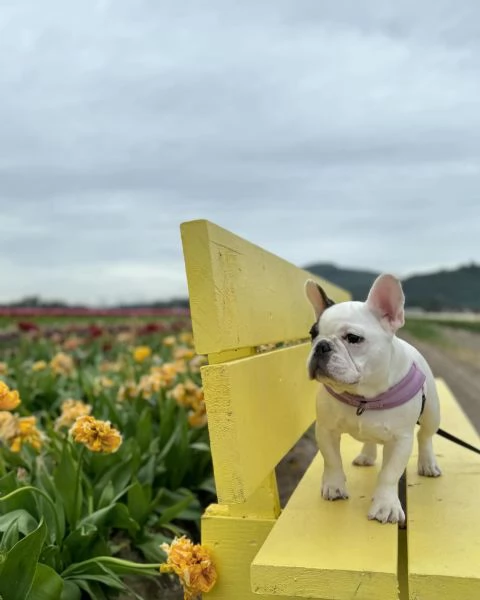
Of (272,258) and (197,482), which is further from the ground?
(272,258)

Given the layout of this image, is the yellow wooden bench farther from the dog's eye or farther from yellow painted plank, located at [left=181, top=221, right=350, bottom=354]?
the dog's eye

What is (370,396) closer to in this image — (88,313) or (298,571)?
(298,571)

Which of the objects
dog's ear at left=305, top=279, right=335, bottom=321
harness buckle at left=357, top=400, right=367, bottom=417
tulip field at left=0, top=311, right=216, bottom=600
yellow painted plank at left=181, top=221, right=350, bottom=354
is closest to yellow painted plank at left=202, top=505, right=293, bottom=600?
tulip field at left=0, top=311, right=216, bottom=600

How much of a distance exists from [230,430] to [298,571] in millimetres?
414

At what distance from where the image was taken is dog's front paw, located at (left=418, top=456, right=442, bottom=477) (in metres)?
2.80

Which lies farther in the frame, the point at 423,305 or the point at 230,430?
the point at 423,305

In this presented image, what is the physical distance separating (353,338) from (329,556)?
0.63m

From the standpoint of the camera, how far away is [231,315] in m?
2.24

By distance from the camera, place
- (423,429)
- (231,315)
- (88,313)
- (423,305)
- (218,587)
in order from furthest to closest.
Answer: (423,305) → (88,313) → (423,429) → (218,587) → (231,315)

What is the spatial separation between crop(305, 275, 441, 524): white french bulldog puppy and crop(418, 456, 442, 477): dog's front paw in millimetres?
452

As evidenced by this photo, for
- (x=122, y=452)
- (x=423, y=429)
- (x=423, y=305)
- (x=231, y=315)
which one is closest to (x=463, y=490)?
Result: (x=423, y=429)

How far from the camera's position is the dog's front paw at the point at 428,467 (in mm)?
2803

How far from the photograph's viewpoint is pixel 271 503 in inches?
101

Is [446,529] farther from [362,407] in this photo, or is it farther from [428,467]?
[428,467]
